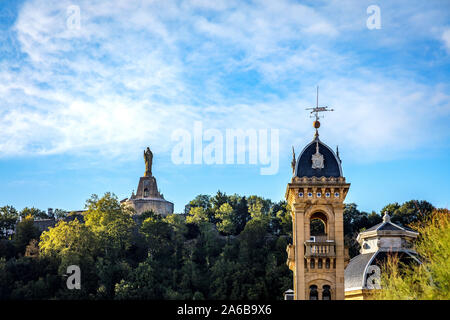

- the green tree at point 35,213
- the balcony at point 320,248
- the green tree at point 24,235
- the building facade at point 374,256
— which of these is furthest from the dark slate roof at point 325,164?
the green tree at point 35,213

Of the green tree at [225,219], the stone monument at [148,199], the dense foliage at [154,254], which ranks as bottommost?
the dense foliage at [154,254]

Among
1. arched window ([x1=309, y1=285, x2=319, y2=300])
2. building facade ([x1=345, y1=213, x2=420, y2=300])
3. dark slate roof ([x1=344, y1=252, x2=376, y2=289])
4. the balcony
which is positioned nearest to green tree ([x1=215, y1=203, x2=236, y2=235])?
building facade ([x1=345, y1=213, x2=420, y2=300])

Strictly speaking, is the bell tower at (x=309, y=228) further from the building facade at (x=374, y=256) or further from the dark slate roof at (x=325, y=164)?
the building facade at (x=374, y=256)

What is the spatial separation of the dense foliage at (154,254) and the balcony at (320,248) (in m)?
61.0

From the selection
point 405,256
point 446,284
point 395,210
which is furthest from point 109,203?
point 446,284

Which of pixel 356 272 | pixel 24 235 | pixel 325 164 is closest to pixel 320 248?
pixel 325 164

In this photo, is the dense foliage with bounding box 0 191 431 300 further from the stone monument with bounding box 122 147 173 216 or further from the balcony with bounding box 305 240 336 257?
the balcony with bounding box 305 240 336 257

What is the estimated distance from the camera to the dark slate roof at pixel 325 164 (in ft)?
173

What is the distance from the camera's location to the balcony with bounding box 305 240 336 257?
168 feet

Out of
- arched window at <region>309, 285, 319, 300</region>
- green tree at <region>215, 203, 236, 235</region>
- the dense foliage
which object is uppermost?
green tree at <region>215, 203, 236, 235</region>

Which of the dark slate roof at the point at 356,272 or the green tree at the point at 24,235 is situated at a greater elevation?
the green tree at the point at 24,235

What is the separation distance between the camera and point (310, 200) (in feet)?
171

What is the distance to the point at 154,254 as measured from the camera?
13600 centimetres
